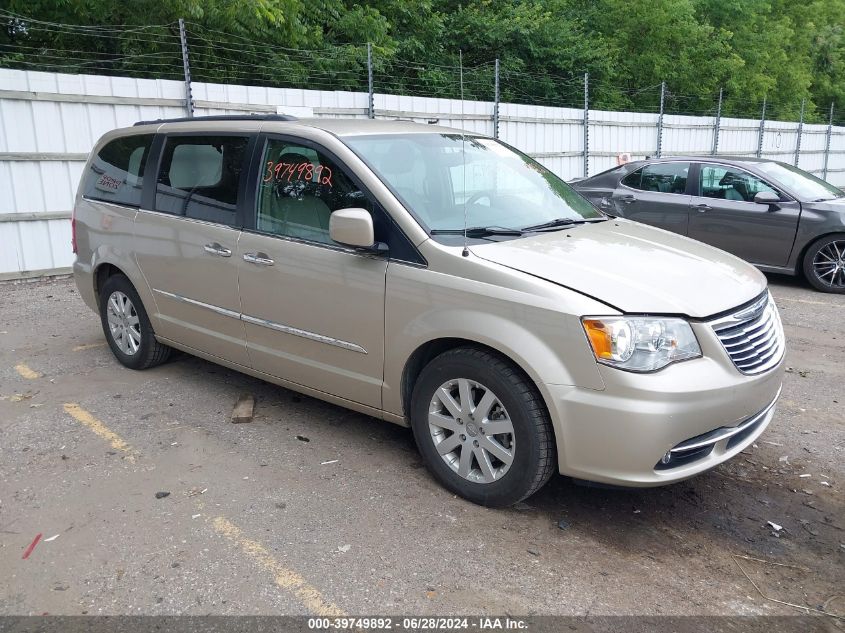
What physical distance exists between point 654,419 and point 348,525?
4.78ft

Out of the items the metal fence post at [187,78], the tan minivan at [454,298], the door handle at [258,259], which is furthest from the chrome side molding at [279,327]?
the metal fence post at [187,78]

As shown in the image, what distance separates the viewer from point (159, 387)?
17.2 ft

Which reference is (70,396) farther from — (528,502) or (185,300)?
(528,502)

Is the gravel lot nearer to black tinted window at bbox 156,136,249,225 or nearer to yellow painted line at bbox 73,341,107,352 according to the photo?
yellow painted line at bbox 73,341,107,352

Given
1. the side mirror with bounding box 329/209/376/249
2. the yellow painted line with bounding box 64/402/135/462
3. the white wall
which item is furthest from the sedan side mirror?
the white wall

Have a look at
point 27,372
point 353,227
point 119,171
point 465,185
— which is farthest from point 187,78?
point 353,227

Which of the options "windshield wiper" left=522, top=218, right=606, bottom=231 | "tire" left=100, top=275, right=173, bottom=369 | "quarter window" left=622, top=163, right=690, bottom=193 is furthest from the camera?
"quarter window" left=622, top=163, right=690, bottom=193

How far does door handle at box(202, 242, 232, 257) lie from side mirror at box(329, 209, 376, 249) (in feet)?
3.40

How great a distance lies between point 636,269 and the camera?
3.48 metres

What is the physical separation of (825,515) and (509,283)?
193 cm

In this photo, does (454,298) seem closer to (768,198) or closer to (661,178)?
(768,198)

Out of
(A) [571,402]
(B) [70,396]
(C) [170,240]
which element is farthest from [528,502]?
(B) [70,396]

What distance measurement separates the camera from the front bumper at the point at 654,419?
3041mm

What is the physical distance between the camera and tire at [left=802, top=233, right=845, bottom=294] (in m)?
8.23
